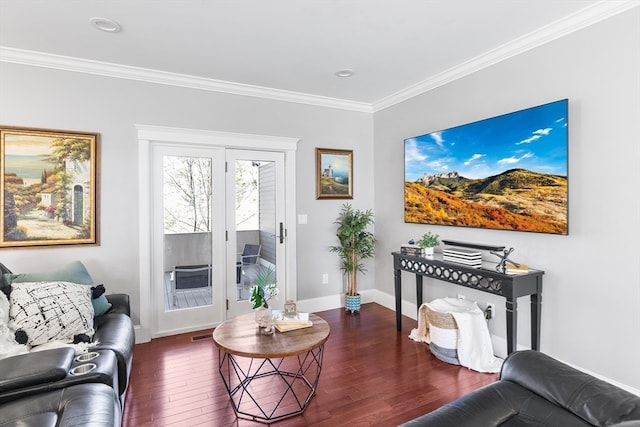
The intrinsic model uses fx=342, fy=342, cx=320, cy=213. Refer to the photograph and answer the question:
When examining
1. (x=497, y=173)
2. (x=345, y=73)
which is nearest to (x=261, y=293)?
(x=497, y=173)

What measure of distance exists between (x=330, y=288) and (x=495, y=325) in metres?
1.96

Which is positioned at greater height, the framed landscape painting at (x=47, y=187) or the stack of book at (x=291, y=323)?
the framed landscape painting at (x=47, y=187)

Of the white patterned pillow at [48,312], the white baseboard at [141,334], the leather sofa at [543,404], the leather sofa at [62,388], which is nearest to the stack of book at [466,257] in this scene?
the leather sofa at [543,404]

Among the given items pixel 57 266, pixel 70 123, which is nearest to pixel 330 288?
pixel 57 266

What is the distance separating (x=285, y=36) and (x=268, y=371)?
2645 millimetres

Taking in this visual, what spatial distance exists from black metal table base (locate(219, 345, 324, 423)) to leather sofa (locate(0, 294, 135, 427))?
0.68m

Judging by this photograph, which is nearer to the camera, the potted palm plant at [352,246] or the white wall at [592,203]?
the white wall at [592,203]

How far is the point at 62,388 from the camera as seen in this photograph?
1627mm

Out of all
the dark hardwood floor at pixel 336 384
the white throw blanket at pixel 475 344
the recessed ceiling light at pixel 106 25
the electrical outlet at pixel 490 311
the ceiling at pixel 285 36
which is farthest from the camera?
the electrical outlet at pixel 490 311

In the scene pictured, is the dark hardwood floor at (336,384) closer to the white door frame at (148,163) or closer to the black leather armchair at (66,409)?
the white door frame at (148,163)

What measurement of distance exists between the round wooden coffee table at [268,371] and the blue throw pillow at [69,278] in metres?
1.00

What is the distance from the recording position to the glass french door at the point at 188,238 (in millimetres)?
3520

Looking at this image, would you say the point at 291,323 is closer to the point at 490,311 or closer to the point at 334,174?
the point at 490,311

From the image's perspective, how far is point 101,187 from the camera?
322 centimetres
